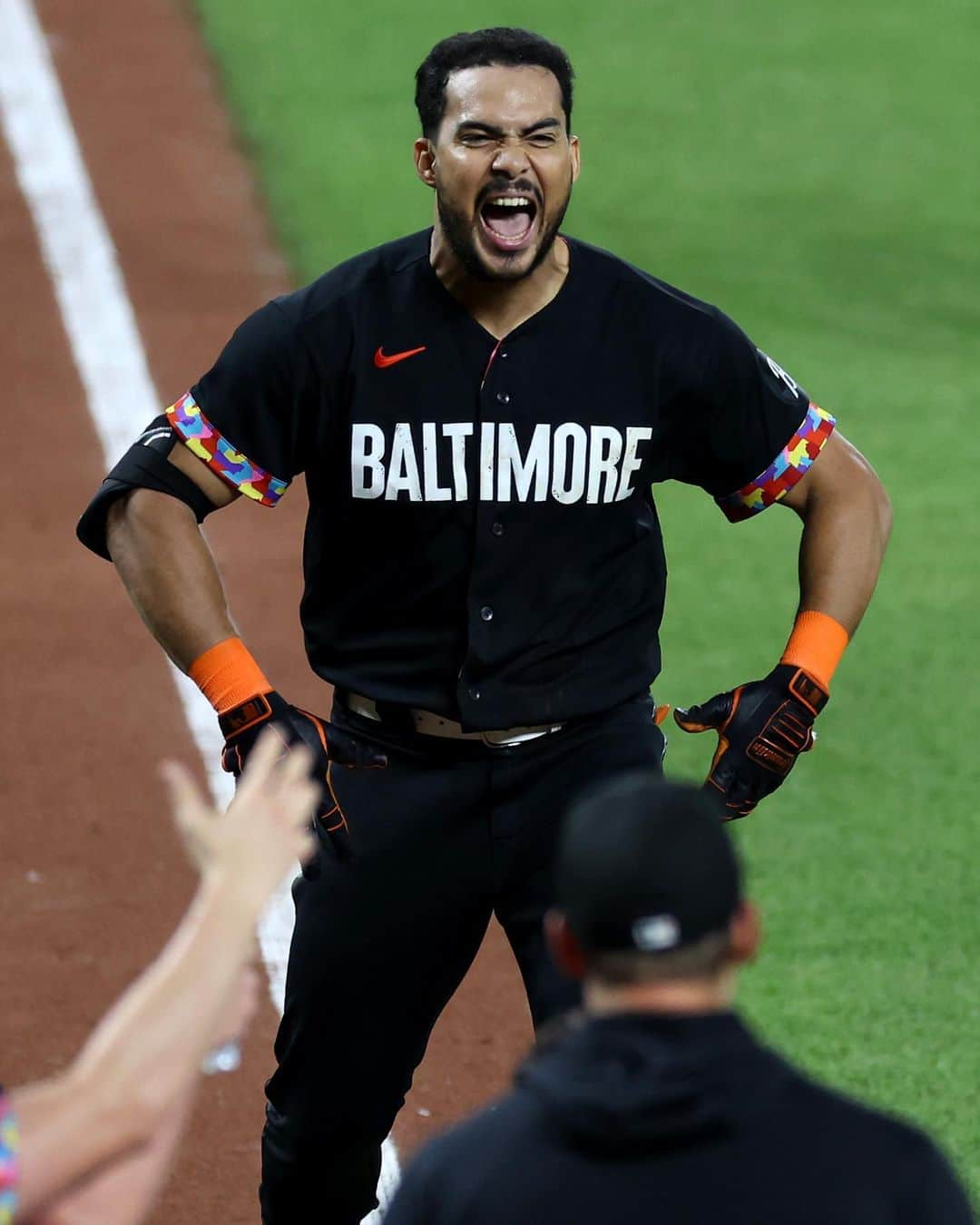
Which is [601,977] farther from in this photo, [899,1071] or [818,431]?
[899,1071]

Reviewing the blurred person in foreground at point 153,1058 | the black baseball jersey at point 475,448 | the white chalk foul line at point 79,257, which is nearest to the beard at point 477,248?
the black baseball jersey at point 475,448

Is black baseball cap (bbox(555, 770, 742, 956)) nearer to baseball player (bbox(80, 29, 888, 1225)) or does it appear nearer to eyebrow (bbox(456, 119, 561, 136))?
baseball player (bbox(80, 29, 888, 1225))

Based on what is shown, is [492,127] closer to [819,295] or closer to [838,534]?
[838,534]

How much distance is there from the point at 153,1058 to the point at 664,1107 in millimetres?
581

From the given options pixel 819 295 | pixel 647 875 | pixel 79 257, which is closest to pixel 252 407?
pixel 647 875

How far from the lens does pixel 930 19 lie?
1496 cm

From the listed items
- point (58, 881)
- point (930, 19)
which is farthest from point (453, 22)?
point (58, 881)

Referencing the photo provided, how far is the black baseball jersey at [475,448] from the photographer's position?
4453mm

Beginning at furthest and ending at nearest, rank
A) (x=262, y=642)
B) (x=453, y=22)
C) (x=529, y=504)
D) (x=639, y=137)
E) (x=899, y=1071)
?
1. (x=453, y=22)
2. (x=639, y=137)
3. (x=262, y=642)
4. (x=899, y=1071)
5. (x=529, y=504)

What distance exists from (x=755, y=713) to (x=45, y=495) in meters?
5.14

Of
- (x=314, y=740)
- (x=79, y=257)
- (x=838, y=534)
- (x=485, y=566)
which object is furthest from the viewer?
(x=79, y=257)

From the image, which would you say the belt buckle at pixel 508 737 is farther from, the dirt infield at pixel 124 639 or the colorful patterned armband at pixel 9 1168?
the colorful patterned armband at pixel 9 1168

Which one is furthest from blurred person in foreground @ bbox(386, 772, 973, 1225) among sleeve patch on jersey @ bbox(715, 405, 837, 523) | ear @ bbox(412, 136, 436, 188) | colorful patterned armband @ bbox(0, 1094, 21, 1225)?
ear @ bbox(412, 136, 436, 188)

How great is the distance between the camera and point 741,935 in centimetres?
245
